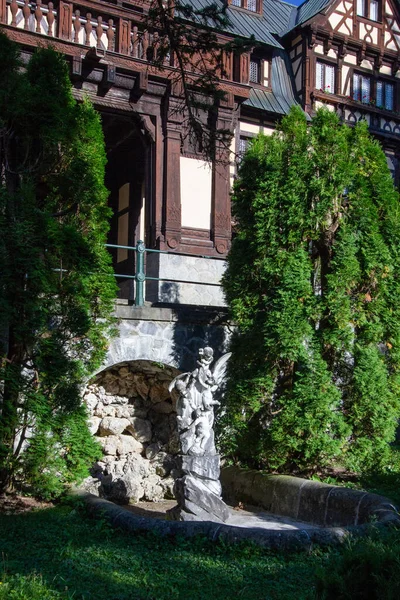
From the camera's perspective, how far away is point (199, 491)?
794 centimetres

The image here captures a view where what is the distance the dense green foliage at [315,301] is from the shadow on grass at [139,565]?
2.86 meters

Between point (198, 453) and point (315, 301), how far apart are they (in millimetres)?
2516

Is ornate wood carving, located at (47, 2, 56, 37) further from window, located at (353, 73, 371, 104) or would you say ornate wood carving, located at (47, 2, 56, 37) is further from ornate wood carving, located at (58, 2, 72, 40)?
window, located at (353, 73, 371, 104)

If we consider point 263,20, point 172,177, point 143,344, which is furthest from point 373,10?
point 143,344

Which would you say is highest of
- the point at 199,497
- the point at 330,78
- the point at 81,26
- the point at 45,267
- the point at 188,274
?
the point at 330,78

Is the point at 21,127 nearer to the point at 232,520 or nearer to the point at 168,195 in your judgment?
the point at 232,520

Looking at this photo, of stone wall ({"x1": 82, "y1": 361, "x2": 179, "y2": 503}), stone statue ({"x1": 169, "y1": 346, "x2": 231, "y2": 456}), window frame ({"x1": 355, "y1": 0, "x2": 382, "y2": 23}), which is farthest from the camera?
window frame ({"x1": 355, "y1": 0, "x2": 382, "y2": 23})

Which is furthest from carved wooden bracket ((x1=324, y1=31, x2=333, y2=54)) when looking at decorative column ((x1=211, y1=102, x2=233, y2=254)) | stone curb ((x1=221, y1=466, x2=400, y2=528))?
stone curb ((x1=221, y1=466, x2=400, y2=528))

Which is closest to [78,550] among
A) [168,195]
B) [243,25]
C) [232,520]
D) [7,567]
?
[7,567]

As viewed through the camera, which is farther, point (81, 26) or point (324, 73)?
point (324, 73)

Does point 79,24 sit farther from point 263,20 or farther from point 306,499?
point 306,499

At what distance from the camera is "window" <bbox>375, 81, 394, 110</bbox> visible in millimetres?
18016

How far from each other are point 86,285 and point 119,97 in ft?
20.4

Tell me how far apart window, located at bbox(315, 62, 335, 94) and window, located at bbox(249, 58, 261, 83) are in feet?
4.72
